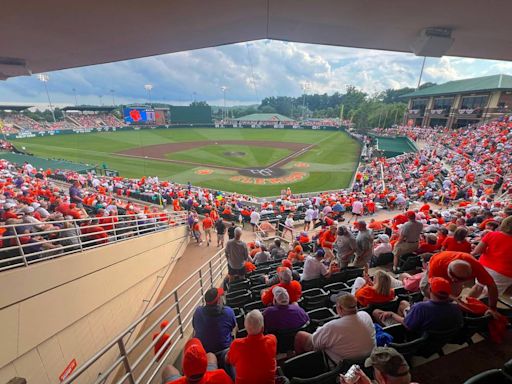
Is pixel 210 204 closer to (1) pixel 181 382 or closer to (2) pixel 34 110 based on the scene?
(1) pixel 181 382

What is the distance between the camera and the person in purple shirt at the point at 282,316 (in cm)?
304

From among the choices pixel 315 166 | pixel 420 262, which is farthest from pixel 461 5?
pixel 315 166

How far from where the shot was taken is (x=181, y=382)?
6.92 feet

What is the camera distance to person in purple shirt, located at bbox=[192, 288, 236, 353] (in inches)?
116

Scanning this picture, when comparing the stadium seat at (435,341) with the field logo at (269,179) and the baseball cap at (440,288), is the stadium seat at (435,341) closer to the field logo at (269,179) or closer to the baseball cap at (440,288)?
the baseball cap at (440,288)

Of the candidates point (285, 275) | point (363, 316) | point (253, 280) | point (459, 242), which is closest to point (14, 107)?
point (253, 280)

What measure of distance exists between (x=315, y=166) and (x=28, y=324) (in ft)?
93.1

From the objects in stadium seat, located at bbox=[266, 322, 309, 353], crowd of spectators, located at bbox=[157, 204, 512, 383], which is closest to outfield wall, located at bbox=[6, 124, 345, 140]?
crowd of spectators, located at bbox=[157, 204, 512, 383]

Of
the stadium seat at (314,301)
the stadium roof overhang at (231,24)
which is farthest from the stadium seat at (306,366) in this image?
the stadium roof overhang at (231,24)

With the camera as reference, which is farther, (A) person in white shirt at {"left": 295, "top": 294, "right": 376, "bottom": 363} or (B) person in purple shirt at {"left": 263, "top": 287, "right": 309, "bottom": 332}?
(B) person in purple shirt at {"left": 263, "top": 287, "right": 309, "bottom": 332}

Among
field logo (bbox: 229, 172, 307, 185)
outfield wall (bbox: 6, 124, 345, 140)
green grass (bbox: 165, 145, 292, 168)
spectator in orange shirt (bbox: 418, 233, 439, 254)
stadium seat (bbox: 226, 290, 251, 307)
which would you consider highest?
spectator in orange shirt (bbox: 418, 233, 439, 254)

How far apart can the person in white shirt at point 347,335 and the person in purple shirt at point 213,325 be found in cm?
102

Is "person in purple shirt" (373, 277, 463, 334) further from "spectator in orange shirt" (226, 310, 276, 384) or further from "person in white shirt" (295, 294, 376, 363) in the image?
"spectator in orange shirt" (226, 310, 276, 384)

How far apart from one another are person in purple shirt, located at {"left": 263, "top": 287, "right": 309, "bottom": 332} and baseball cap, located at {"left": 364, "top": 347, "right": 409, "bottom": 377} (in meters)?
1.42
